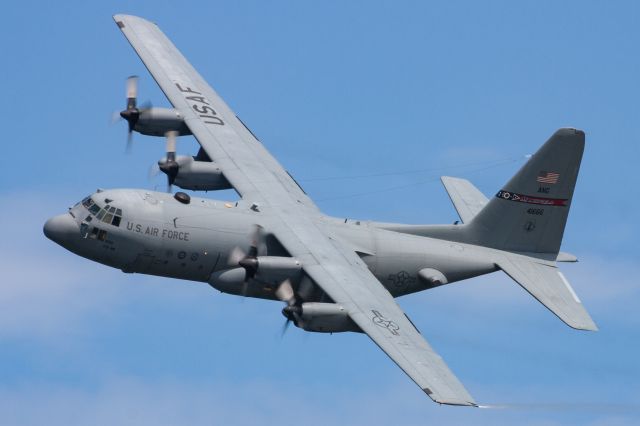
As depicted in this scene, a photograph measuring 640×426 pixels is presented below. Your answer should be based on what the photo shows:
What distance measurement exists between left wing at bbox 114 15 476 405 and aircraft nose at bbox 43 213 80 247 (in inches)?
299

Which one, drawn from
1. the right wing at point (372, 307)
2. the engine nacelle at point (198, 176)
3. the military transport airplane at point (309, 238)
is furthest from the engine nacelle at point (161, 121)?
the right wing at point (372, 307)

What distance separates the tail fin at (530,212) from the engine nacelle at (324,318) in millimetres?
11111

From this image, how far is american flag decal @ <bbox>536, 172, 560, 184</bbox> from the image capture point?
230 feet

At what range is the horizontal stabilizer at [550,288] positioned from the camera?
65.4 meters

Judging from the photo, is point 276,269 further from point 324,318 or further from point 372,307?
point 372,307

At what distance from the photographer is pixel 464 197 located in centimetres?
7338

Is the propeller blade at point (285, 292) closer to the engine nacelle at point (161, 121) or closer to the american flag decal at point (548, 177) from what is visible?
the engine nacelle at point (161, 121)

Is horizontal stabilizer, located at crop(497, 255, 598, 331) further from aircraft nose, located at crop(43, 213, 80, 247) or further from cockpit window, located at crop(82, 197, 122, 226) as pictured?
aircraft nose, located at crop(43, 213, 80, 247)

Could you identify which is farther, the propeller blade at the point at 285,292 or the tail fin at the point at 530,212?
the tail fin at the point at 530,212

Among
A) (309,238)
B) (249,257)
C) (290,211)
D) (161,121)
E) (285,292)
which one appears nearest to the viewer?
(249,257)

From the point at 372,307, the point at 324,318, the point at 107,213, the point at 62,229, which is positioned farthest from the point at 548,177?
the point at 62,229

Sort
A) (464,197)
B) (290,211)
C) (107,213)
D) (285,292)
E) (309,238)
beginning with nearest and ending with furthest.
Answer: (285,292) → (107,213) → (309,238) → (290,211) → (464,197)

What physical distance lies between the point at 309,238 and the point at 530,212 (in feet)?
34.8

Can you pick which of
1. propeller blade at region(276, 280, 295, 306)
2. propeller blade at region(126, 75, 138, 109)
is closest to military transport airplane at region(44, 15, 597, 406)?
propeller blade at region(276, 280, 295, 306)
